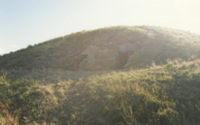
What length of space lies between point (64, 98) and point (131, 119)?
3923mm

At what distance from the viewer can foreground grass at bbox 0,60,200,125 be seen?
4.41 meters

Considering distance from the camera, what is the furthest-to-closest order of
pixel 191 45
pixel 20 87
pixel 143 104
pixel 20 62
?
pixel 20 62 → pixel 191 45 → pixel 20 87 → pixel 143 104

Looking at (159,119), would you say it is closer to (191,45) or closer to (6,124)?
(6,124)

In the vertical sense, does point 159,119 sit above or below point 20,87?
below

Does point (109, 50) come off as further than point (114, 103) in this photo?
Yes

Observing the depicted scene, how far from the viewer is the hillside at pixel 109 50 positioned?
42.6 ft

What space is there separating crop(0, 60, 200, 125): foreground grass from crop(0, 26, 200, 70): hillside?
18.8 ft

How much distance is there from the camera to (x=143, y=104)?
15.9 feet

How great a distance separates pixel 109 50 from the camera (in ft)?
54.2

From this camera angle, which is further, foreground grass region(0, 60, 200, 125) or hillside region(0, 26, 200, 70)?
hillside region(0, 26, 200, 70)

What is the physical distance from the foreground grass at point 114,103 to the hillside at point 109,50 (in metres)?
5.74

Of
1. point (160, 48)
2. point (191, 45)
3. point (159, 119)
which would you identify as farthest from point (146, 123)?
point (191, 45)

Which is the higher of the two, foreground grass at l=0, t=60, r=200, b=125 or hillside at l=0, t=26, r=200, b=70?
hillside at l=0, t=26, r=200, b=70

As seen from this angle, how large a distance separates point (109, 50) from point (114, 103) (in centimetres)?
1190
